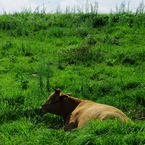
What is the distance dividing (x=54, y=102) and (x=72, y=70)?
2.98m

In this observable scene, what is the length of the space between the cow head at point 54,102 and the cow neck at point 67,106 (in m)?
0.10

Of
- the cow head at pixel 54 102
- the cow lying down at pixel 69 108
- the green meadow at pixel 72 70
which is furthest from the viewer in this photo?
the cow head at pixel 54 102

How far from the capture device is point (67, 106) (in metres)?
5.29

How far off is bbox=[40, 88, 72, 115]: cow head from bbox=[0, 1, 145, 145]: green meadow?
0.32 meters

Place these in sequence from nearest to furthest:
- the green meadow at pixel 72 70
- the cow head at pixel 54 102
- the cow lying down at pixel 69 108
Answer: the green meadow at pixel 72 70 < the cow lying down at pixel 69 108 < the cow head at pixel 54 102

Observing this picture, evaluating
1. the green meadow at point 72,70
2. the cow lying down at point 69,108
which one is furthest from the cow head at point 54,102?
the green meadow at point 72,70

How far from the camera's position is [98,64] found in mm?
8289

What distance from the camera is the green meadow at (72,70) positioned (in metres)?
3.59

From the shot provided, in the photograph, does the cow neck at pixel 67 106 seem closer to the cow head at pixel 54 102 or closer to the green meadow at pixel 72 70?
the cow head at pixel 54 102

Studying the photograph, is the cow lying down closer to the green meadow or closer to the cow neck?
the cow neck

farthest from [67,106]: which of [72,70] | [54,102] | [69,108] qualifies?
[72,70]

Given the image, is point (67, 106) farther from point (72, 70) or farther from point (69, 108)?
point (72, 70)

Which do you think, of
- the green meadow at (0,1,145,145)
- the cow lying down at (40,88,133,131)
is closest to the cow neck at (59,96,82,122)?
the cow lying down at (40,88,133,131)

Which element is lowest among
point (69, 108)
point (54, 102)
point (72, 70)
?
point (69, 108)
